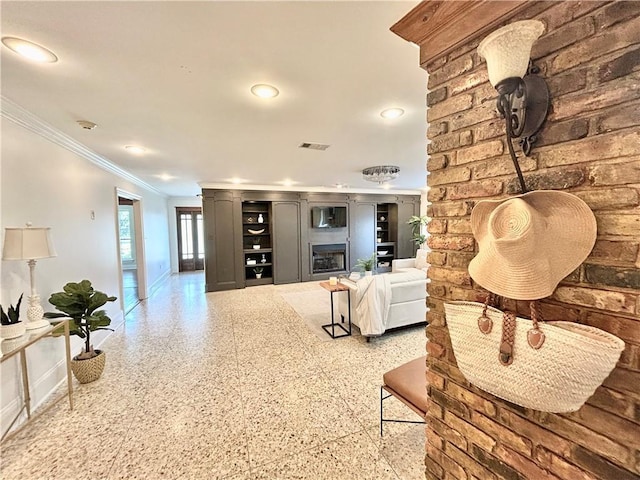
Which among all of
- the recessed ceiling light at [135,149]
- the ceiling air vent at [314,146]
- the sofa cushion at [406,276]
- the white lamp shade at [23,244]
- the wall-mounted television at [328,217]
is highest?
the recessed ceiling light at [135,149]

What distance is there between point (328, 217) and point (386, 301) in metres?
4.10

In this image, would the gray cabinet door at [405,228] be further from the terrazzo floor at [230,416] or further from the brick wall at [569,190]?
the brick wall at [569,190]

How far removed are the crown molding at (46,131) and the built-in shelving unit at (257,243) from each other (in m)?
3.05

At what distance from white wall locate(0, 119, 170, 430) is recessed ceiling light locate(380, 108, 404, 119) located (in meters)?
2.97

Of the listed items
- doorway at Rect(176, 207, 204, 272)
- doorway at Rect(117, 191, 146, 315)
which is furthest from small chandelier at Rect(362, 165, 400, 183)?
doorway at Rect(176, 207, 204, 272)

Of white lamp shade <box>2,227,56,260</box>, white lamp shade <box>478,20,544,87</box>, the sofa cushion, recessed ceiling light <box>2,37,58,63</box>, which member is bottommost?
the sofa cushion

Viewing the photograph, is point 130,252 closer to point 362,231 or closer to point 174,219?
point 174,219

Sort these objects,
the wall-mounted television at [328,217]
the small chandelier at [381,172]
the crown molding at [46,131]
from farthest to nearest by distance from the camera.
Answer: the wall-mounted television at [328,217]
the small chandelier at [381,172]
the crown molding at [46,131]

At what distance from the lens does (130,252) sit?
25.0 ft

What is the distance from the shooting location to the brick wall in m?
0.70

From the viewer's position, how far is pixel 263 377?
2615mm

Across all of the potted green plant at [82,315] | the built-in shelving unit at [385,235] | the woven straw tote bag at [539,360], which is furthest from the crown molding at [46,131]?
the built-in shelving unit at [385,235]

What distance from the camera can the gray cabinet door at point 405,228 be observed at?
7.94 metres

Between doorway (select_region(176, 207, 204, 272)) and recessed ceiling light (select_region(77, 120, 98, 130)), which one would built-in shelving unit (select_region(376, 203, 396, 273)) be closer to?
doorway (select_region(176, 207, 204, 272))
